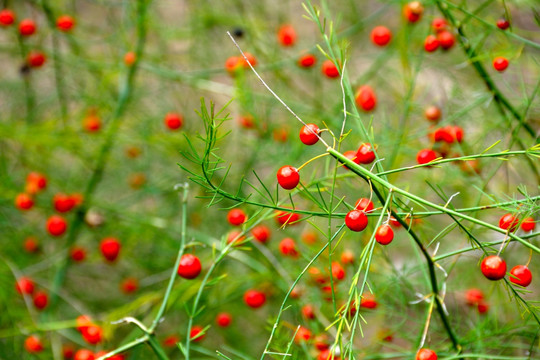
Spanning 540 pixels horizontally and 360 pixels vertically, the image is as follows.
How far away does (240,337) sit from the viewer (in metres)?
1.68

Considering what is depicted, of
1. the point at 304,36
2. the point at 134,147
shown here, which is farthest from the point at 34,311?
the point at 304,36

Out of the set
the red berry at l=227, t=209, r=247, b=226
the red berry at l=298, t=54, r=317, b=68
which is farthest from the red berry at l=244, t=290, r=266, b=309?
the red berry at l=298, t=54, r=317, b=68

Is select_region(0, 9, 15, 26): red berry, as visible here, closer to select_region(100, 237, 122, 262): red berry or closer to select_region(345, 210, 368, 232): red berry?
select_region(100, 237, 122, 262): red berry

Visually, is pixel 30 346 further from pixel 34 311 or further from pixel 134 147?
pixel 134 147

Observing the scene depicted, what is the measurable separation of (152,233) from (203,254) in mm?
150

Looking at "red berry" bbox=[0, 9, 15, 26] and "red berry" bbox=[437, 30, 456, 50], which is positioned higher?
"red berry" bbox=[437, 30, 456, 50]

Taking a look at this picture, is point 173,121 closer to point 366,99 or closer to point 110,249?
point 110,249

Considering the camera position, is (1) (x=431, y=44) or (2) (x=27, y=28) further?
(2) (x=27, y=28)

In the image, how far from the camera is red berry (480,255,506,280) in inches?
24.4

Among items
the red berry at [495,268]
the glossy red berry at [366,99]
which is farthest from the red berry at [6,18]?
the red berry at [495,268]

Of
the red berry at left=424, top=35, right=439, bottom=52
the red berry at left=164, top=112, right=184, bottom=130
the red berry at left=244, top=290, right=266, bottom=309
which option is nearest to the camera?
the red berry at left=424, top=35, right=439, bottom=52

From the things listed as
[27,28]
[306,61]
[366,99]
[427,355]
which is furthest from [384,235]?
[27,28]

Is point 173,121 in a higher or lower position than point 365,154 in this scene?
lower

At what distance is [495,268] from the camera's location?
62 centimetres
